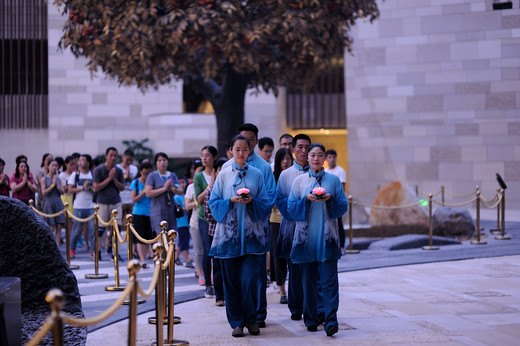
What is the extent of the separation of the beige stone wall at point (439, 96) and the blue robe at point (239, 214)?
620 inches

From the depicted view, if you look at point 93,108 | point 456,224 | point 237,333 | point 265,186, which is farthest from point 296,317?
point 93,108

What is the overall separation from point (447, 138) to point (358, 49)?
3822mm

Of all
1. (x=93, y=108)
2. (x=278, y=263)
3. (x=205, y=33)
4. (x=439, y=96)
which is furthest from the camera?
(x=93, y=108)

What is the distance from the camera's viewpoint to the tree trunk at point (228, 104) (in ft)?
47.4

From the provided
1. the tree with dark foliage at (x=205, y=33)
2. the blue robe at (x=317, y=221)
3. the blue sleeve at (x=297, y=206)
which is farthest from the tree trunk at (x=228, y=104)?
the blue robe at (x=317, y=221)

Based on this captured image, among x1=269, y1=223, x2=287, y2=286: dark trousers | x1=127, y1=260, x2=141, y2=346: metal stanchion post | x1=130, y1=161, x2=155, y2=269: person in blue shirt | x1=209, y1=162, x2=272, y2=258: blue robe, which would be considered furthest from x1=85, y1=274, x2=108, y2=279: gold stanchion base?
x1=127, y1=260, x2=141, y2=346: metal stanchion post

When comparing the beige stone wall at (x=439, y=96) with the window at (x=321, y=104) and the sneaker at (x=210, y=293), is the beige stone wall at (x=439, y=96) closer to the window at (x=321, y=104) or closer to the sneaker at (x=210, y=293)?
the window at (x=321, y=104)

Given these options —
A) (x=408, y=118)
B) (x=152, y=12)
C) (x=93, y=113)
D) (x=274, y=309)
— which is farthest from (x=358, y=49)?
(x=274, y=309)

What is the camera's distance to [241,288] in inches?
271

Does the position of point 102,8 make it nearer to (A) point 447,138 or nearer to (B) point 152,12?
(B) point 152,12

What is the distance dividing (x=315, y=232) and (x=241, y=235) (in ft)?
2.22

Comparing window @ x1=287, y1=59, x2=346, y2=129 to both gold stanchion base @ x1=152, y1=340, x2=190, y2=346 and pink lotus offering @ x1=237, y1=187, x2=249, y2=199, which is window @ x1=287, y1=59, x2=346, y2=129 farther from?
gold stanchion base @ x1=152, y1=340, x2=190, y2=346

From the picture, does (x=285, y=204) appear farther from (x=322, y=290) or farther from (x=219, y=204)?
(x=322, y=290)

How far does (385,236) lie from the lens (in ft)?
51.6
